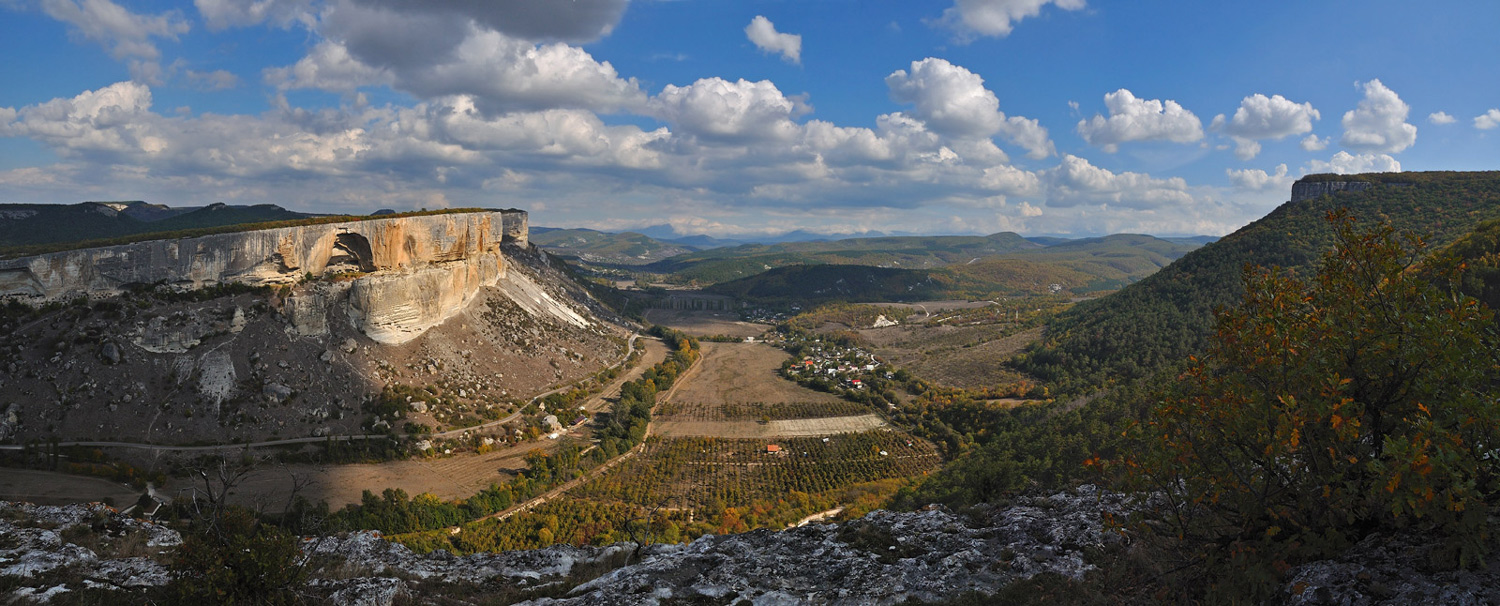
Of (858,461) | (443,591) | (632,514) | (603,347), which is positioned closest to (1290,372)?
(443,591)

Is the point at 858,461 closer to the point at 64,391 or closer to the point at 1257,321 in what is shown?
the point at 1257,321

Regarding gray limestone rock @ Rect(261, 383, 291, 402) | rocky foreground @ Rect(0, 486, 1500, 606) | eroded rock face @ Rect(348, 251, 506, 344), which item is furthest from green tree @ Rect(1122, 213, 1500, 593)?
eroded rock face @ Rect(348, 251, 506, 344)

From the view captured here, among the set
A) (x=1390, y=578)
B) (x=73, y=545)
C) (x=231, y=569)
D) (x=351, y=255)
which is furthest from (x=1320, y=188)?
(x=351, y=255)

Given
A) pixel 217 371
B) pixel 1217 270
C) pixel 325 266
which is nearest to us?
pixel 217 371

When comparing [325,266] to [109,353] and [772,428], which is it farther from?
[772,428]

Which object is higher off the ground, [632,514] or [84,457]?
[84,457]
